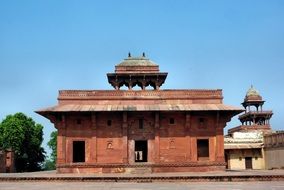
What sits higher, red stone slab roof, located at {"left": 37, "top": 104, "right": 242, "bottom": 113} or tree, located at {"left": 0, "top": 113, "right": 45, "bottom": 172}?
red stone slab roof, located at {"left": 37, "top": 104, "right": 242, "bottom": 113}

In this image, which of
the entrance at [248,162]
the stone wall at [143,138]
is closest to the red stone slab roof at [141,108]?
the stone wall at [143,138]

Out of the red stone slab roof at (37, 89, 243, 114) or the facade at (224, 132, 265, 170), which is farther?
the facade at (224, 132, 265, 170)

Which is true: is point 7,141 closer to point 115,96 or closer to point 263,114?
point 115,96

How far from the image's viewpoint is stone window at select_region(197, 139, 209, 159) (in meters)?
25.4

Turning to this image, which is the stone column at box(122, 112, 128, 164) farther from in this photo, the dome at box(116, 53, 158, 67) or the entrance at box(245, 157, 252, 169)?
the entrance at box(245, 157, 252, 169)

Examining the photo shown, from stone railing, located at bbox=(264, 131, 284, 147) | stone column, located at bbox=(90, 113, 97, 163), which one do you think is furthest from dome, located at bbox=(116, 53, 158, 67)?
stone railing, located at bbox=(264, 131, 284, 147)

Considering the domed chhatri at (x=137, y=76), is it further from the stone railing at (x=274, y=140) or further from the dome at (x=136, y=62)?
the stone railing at (x=274, y=140)

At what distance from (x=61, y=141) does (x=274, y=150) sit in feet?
59.9

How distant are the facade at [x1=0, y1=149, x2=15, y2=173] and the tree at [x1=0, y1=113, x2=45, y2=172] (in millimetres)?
4995

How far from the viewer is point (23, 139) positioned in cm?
4447

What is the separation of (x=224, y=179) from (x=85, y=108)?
10.5 meters

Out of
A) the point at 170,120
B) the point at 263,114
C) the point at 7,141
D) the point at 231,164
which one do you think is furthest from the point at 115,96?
the point at 263,114

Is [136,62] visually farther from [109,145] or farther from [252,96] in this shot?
[252,96]

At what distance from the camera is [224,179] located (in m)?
17.6
